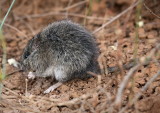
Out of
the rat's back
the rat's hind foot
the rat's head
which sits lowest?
the rat's hind foot

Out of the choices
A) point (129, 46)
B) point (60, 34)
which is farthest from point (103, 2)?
point (60, 34)

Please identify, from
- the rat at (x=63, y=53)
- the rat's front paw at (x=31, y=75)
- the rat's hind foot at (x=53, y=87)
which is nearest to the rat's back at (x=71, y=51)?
the rat at (x=63, y=53)

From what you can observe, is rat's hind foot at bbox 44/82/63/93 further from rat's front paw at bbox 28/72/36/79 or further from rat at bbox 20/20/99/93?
rat's front paw at bbox 28/72/36/79

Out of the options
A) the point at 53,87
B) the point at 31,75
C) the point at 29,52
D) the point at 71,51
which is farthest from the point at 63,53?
the point at 31,75

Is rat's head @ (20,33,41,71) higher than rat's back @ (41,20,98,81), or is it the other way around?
rat's head @ (20,33,41,71)

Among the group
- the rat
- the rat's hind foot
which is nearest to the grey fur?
the rat

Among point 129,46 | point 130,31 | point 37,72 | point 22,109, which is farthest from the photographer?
point 130,31

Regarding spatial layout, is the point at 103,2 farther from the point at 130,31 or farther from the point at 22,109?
the point at 22,109
